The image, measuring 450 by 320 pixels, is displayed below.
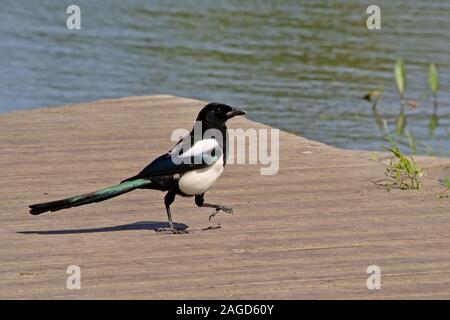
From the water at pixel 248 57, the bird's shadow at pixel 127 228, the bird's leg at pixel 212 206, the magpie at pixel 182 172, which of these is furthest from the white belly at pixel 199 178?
the water at pixel 248 57

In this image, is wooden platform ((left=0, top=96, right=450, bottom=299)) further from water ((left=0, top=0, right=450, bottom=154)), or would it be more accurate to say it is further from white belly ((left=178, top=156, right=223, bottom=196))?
water ((left=0, top=0, right=450, bottom=154))

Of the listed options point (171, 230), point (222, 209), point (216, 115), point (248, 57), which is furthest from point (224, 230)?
point (248, 57)

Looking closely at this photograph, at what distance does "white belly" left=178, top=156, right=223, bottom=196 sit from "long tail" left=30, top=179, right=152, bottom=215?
0.20m

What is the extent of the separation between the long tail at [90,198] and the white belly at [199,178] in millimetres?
196

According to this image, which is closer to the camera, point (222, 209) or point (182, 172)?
point (182, 172)

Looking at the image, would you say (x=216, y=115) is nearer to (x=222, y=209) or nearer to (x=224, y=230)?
(x=222, y=209)

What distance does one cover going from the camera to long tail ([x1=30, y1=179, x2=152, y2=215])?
6523mm

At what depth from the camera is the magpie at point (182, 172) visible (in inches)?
259

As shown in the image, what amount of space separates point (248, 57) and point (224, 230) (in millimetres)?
10268

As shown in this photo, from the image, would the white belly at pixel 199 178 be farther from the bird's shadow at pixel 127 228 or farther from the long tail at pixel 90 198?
the bird's shadow at pixel 127 228

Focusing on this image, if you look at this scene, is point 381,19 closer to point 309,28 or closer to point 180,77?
point 309,28

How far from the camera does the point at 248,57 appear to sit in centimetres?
1702

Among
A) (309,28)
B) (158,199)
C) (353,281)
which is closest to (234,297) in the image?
(353,281)

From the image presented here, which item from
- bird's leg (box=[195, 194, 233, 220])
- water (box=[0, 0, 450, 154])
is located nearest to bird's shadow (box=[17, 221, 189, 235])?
bird's leg (box=[195, 194, 233, 220])
